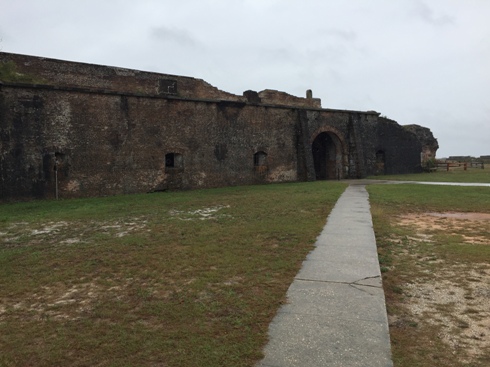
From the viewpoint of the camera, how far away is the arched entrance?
913 inches

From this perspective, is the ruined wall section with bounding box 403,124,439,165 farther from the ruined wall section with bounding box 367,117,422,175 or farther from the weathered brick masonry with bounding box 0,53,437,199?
the weathered brick masonry with bounding box 0,53,437,199

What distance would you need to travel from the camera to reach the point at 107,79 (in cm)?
1698

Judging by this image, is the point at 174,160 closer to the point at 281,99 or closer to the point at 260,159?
the point at 260,159

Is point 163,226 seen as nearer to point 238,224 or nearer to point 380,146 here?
point 238,224

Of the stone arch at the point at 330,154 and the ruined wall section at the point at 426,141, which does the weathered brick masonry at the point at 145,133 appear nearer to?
the stone arch at the point at 330,154

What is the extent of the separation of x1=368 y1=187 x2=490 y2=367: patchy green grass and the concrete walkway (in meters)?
0.21

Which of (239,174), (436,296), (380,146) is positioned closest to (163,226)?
(436,296)

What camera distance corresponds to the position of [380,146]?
80.7 ft

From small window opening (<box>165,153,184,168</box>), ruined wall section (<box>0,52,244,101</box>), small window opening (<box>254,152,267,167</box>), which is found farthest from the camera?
small window opening (<box>254,152,267,167</box>)

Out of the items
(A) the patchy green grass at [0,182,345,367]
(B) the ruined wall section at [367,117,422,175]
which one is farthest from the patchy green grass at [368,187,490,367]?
(B) the ruined wall section at [367,117,422,175]

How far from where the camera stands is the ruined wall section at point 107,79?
605 inches

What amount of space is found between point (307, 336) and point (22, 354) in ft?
7.31

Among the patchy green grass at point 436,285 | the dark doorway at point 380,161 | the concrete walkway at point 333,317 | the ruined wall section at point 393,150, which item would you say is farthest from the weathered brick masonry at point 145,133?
the concrete walkway at point 333,317

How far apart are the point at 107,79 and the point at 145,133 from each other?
383 centimetres
